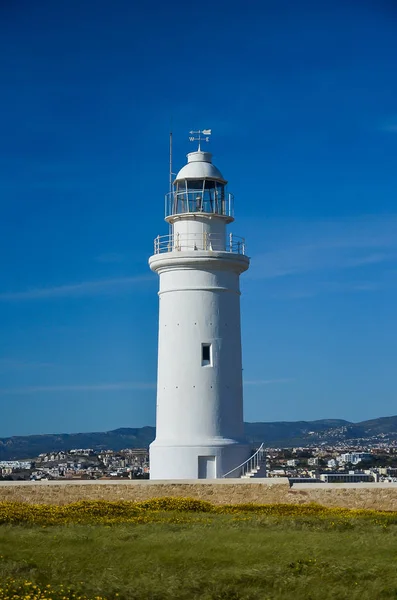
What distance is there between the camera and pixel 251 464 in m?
27.0

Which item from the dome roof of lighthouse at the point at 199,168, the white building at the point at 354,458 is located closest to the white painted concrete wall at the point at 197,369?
the dome roof of lighthouse at the point at 199,168

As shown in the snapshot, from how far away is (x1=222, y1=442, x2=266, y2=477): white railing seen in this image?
1041 inches

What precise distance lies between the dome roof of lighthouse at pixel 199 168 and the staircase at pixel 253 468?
788 centimetres

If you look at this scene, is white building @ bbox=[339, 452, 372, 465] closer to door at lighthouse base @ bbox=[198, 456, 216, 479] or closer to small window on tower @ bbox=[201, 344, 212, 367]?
door at lighthouse base @ bbox=[198, 456, 216, 479]

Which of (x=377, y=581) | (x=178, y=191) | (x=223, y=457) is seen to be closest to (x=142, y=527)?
(x=377, y=581)

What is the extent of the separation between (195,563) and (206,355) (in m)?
12.3

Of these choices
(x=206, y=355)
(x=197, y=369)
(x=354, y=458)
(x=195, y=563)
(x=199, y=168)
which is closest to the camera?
(x=195, y=563)

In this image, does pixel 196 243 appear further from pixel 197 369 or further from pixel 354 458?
pixel 354 458

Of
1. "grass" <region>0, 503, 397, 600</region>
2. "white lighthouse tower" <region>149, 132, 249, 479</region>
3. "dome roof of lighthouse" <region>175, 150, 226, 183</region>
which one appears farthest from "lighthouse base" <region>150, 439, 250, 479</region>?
"grass" <region>0, 503, 397, 600</region>

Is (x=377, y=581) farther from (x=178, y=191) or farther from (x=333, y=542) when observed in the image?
(x=178, y=191)

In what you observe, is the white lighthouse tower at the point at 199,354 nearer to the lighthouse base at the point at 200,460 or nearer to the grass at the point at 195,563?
the lighthouse base at the point at 200,460

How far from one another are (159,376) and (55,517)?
27.0 ft

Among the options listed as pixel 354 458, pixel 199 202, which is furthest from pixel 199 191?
pixel 354 458

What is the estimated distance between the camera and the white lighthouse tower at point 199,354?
1032 inches
